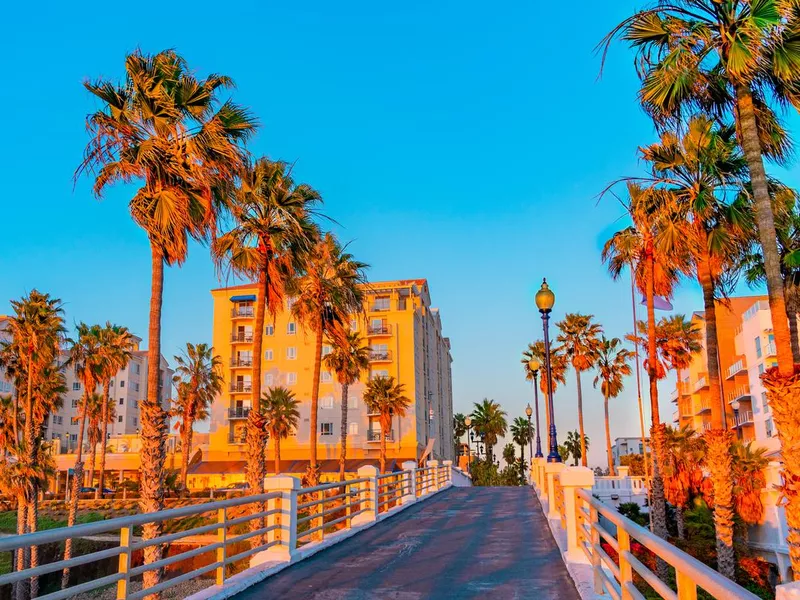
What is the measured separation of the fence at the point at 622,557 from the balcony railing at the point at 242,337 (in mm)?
60185

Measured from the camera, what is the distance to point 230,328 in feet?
239

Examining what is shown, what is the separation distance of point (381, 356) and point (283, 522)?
57284mm

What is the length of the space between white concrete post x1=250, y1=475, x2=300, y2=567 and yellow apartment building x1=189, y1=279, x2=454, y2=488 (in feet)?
173

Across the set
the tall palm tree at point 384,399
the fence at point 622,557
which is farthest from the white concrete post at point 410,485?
the tall palm tree at point 384,399

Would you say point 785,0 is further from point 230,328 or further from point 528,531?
point 230,328

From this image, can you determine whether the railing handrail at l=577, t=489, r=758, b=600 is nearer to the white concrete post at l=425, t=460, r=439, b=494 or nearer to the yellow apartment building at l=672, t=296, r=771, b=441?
the white concrete post at l=425, t=460, r=439, b=494

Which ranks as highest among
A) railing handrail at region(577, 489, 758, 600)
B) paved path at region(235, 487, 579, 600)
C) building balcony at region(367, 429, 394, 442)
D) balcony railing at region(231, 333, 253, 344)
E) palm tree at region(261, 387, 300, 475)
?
balcony railing at region(231, 333, 253, 344)

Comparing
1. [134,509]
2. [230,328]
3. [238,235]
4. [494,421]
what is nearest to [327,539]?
[238,235]

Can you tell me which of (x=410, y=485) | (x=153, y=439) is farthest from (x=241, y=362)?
(x=153, y=439)

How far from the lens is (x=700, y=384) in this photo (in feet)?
259

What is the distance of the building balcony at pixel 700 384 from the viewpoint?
252 ft

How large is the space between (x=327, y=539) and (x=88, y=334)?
43755 millimetres

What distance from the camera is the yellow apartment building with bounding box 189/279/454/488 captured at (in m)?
66.6

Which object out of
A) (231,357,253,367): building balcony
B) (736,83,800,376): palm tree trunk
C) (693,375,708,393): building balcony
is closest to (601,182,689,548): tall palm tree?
(736,83,800,376): palm tree trunk
